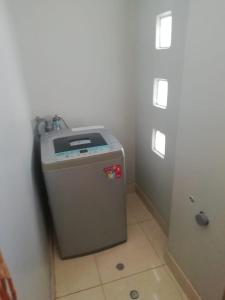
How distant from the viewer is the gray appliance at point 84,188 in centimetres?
131

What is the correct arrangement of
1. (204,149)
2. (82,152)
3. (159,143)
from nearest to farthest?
(204,149) < (82,152) < (159,143)

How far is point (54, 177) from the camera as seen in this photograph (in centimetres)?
129

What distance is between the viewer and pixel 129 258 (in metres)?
1.60

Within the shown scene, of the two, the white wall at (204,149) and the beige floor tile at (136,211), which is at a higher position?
the white wall at (204,149)

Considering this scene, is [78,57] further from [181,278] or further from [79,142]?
[181,278]

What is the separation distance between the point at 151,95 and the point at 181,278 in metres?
1.29

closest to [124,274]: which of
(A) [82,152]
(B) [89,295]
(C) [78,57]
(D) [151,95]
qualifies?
(B) [89,295]

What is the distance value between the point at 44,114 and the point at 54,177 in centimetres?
67

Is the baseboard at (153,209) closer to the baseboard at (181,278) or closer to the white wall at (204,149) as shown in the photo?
the baseboard at (181,278)

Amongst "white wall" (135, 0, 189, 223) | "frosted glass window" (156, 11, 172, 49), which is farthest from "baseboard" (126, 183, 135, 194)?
"frosted glass window" (156, 11, 172, 49)

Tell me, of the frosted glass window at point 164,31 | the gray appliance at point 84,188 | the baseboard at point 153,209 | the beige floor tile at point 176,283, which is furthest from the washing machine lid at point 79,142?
the beige floor tile at point 176,283

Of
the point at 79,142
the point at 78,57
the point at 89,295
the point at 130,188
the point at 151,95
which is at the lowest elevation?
the point at 89,295

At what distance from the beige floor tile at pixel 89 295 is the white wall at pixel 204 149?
1.93ft

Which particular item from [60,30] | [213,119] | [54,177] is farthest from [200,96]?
[60,30]
